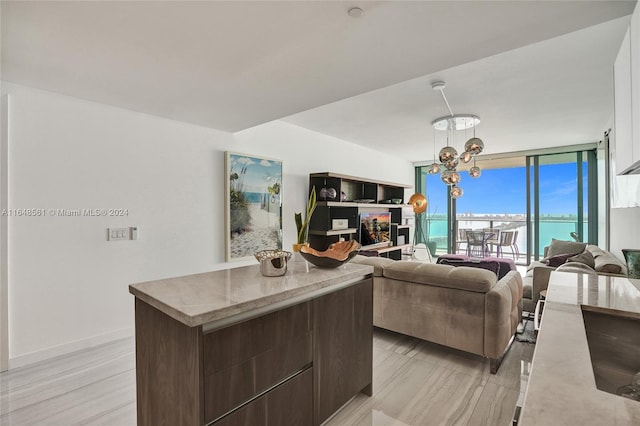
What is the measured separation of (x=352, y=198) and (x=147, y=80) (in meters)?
3.96

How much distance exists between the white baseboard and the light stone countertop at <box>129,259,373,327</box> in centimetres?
199

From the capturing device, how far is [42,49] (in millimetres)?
1950

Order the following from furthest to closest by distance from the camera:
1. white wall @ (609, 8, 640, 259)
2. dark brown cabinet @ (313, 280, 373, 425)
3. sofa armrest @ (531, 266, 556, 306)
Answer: sofa armrest @ (531, 266, 556, 306) < dark brown cabinet @ (313, 280, 373, 425) < white wall @ (609, 8, 640, 259)

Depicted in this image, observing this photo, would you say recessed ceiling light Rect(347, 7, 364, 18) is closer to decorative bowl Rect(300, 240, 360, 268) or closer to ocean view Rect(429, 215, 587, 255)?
decorative bowl Rect(300, 240, 360, 268)

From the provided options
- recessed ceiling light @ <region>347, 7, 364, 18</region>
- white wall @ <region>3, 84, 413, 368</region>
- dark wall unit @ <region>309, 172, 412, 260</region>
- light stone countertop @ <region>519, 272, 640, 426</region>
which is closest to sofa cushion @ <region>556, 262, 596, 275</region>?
light stone countertop @ <region>519, 272, 640, 426</region>

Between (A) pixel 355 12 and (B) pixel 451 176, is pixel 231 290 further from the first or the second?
(B) pixel 451 176

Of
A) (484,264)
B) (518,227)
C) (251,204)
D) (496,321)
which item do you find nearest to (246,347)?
(496,321)

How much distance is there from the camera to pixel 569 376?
0.73 m

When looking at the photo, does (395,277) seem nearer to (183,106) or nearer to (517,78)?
(517,78)

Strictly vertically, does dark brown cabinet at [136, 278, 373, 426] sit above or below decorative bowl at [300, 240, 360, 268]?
below

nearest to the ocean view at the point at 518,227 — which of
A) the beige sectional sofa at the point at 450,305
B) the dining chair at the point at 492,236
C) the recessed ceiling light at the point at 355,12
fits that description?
the dining chair at the point at 492,236

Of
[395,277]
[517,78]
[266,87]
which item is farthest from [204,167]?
[517,78]

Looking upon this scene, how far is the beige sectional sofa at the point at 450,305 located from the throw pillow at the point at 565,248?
9.26 ft

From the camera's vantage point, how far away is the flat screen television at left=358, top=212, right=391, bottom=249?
566cm
